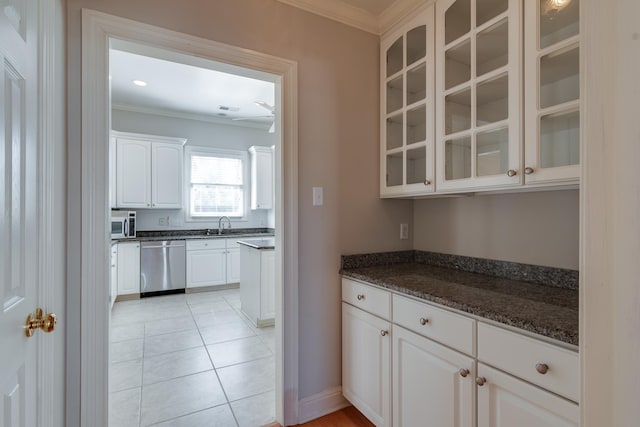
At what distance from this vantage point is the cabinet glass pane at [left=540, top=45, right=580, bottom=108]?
1.24 metres

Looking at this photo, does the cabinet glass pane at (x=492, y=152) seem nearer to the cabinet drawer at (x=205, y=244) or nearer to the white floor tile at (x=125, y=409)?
the white floor tile at (x=125, y=409)

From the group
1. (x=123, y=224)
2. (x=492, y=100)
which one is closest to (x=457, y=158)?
(x=492, y=100)

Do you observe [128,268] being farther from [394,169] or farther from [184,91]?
[394,169]

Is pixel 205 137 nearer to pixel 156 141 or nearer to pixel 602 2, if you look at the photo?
pixel 156 141

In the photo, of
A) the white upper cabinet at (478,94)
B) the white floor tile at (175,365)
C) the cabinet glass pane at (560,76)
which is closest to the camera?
the cabinet glass pane at (560,76)

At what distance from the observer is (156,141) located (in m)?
4.91

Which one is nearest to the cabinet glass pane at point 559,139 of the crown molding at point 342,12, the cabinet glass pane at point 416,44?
the cabinet glass pane at point 416,44

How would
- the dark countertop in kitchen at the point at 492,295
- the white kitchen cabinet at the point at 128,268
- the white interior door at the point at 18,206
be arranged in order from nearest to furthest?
1. the white interior door at the point at 18,206
2. the dark countertop in kitchen at the point at 492,295
3. the white kitchen cabinet at the point at 128,268

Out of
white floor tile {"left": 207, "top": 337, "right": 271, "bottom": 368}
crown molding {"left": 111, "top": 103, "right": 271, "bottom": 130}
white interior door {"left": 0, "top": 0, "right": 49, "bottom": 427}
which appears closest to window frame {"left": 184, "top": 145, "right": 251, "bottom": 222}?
crown molding {"left": 111, "top": 103, "right": 271, "bottom": 130}

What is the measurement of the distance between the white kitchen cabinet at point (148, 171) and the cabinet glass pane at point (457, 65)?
449 cm

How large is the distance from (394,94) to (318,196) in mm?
878

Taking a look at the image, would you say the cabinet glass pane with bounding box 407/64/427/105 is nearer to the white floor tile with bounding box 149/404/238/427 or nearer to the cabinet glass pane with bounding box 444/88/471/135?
the cabinet glass pane with bounding box 444/88/471/135

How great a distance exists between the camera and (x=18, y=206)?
90 centimetres

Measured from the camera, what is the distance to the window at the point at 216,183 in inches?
217
